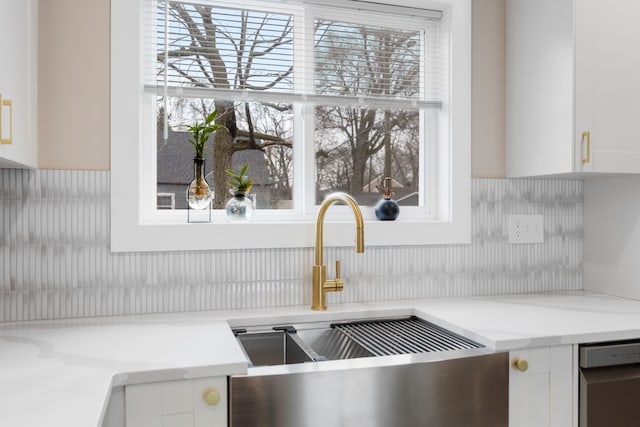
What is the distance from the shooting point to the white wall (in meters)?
2.01

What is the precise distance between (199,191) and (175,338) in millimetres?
594

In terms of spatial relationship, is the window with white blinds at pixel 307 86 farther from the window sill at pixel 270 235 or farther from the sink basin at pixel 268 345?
the sink basin at pixel 268 345

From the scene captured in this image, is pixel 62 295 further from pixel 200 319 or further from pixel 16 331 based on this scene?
pixel 200 319

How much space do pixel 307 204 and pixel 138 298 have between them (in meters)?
0.74

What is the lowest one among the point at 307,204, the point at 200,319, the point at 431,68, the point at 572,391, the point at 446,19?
the point at 572,391

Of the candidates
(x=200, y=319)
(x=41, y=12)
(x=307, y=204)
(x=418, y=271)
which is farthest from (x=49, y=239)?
(x=418, y=271)

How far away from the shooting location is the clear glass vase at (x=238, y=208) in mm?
1865

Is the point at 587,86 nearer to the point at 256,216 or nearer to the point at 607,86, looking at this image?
the point at 607,86

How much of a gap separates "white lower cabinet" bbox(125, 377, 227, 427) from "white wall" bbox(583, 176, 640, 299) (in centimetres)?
173

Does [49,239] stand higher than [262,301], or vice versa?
[49,239]

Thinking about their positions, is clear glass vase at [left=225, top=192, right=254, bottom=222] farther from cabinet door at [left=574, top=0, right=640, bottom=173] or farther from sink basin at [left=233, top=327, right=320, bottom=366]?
cabinet door at [left=574, top=0, right=640, bottom=173]

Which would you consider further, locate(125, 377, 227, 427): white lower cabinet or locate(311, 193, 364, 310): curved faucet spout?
locate(311, 193, 364, 310): curved faucet spout

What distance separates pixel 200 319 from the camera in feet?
5.44

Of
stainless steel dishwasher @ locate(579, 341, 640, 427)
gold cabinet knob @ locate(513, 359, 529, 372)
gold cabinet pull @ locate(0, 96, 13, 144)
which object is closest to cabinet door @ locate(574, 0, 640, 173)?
stainless steel dishwasher @ locate(579, 341, 640, 427)
